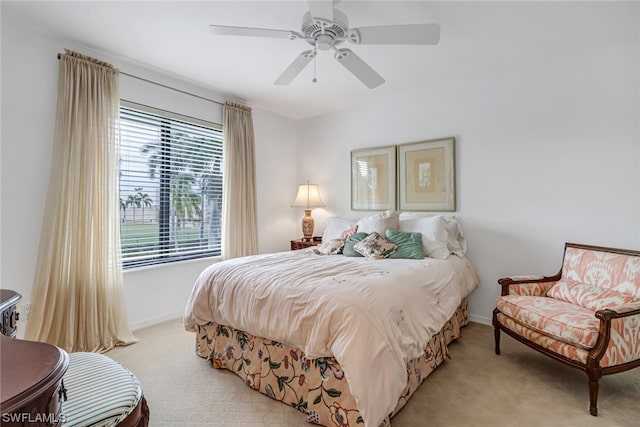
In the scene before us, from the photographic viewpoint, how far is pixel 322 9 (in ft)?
5.50

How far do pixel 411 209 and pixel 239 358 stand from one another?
2579mm

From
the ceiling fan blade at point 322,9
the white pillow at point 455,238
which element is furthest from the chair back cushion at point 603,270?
the ceiling fan blade at point 322,9

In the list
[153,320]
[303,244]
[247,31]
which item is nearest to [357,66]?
[247,31]

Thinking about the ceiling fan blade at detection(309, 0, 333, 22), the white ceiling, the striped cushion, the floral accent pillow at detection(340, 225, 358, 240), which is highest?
the white ceiling

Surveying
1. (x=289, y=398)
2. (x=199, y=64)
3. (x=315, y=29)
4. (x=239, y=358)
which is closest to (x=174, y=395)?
(x=239, y=358)

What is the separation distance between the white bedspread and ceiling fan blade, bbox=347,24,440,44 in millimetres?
1555

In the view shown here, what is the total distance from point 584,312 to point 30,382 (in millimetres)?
2910

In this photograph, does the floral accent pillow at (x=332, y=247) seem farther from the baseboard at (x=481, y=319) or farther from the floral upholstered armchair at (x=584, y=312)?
the baseboard at (x=481, y=319)

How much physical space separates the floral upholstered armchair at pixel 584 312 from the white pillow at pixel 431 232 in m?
0.61

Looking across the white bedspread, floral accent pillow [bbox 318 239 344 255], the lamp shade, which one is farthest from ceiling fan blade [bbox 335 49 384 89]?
the lamp shade

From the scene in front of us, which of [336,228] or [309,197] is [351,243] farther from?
[309,197]

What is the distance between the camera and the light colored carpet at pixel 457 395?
68.8 inches

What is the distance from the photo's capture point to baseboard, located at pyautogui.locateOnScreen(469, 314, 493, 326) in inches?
127

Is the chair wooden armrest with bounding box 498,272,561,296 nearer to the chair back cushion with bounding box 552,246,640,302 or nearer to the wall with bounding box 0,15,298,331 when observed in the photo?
the chair back cushion with bounding box 552,246,640,302
